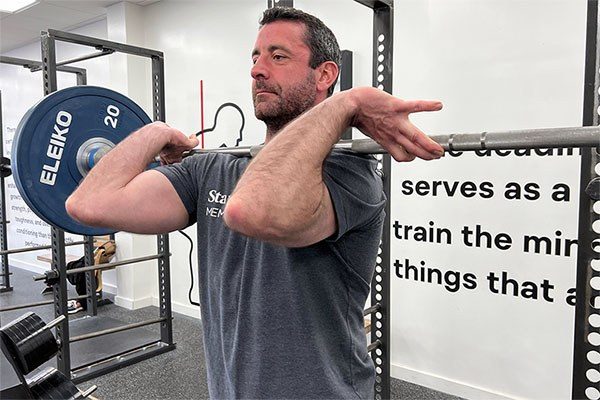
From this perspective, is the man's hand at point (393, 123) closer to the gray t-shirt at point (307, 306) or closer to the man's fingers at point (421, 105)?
the man's fingers at point (421, 105)

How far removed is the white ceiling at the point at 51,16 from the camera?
163 inches

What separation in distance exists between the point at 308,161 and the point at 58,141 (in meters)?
→ 1.17

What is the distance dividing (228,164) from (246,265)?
0.29 meters

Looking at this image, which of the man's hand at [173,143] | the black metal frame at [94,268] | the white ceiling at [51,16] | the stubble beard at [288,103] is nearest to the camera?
the stubble beard at [288,103]

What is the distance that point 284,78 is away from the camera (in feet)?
3.60

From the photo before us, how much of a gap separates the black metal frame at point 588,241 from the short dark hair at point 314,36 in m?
0.61

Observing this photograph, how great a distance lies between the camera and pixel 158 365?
3.07 metres

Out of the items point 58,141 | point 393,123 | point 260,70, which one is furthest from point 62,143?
point 393,123

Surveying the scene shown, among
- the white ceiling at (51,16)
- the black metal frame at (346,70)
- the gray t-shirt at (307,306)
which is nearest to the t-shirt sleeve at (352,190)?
the gray t-shirt at (307,306)

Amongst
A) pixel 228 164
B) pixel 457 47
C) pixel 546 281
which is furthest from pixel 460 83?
pixel 228 164

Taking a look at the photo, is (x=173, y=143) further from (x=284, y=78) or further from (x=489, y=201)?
(x=489, y=201)

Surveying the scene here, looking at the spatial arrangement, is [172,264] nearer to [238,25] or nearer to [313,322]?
[238,25]

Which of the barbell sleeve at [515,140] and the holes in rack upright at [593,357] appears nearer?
the barbell sleeve at [515,140]

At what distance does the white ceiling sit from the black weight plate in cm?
283
